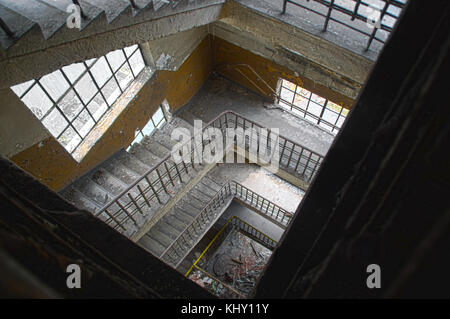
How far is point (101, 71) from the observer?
16.4 ft

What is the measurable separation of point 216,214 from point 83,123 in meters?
Answer: 3.97

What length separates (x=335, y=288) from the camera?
3.33ft

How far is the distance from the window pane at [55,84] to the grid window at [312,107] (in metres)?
4.80

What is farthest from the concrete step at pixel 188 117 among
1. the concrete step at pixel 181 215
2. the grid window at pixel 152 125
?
the concrete step at pixel 181 215

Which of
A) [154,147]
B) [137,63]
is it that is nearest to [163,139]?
[154,147]

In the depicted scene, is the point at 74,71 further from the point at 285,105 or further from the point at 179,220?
the point at 285,105

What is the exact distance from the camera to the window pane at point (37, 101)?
4082 mm

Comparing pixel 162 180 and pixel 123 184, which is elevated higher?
pixel 162 180

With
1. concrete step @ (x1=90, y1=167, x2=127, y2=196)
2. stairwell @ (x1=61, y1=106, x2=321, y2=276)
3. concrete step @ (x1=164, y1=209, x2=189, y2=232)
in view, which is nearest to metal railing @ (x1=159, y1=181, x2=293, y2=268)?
stairwell @ (x1=61, y1=106, x2=321, y2=276)

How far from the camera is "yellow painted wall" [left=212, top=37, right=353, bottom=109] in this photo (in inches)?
268

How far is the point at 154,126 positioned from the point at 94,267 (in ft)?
19.8

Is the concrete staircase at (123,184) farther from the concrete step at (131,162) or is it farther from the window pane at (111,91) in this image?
the window pane at (111,91)
